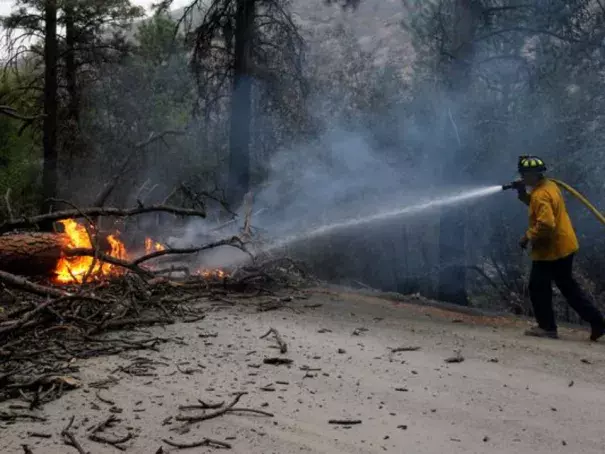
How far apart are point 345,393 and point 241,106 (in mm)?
9256

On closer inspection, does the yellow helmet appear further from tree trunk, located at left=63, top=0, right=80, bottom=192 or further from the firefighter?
tree trunk, located at left=63, top=0, right=80, bottom=192

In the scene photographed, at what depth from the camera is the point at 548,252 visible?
6.03 meters

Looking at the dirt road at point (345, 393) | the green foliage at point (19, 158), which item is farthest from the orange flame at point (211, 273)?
the green foliage at point (19, 158)

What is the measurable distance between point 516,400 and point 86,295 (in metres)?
3.39

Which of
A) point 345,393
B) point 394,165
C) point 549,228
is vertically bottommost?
point 345,393

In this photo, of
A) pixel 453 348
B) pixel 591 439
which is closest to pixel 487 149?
pixel 453 348

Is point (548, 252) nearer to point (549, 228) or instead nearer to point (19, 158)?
point (549, 228)

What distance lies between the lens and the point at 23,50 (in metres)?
14.5

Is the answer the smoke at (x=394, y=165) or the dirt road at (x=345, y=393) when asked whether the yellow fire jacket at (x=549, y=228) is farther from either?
the smoke at (x=394, y=165)

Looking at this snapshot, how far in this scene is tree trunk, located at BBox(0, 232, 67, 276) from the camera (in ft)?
22.7

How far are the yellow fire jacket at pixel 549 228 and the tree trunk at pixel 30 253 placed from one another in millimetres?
5487

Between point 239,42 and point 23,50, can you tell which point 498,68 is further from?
point 23,50

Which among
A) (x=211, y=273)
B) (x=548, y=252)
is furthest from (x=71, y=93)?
(x=548, y=252)

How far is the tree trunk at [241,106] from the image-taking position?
40.2 feet
